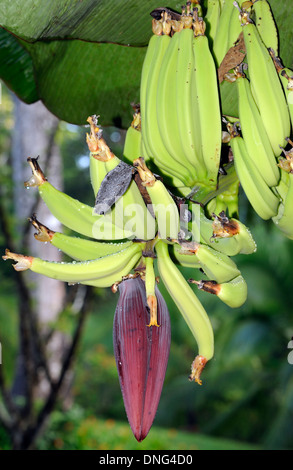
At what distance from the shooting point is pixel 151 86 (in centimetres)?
86

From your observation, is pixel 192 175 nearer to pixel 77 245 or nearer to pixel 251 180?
pixel 251 180

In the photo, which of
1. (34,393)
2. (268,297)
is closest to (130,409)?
(34,393)

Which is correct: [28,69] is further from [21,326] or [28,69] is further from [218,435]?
[218,435]

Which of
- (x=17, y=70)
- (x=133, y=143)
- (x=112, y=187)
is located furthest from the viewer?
(x=17, y=70)

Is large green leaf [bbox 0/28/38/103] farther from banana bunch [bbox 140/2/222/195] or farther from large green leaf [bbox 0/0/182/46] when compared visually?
banana bunch [bbox 140/2/222/195]

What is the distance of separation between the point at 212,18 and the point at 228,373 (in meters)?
6.43

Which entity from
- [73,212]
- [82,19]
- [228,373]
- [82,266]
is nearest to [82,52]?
[82,19]

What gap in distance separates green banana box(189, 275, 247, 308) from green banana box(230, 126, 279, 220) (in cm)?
13

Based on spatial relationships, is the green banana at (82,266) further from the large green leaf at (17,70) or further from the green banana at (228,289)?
the large green leaf at (17,70)

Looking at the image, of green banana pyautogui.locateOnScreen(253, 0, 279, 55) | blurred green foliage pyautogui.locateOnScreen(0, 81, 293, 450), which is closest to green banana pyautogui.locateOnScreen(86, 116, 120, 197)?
green banana pyautogui.locateOnScreen(253, 0, 279, 55)

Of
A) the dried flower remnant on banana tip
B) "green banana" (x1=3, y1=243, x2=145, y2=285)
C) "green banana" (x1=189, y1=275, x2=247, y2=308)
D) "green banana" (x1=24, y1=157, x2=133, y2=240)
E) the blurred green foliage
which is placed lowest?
the blurred green foliage

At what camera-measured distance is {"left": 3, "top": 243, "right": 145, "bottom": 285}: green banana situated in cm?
81

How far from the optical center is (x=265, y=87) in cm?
80
